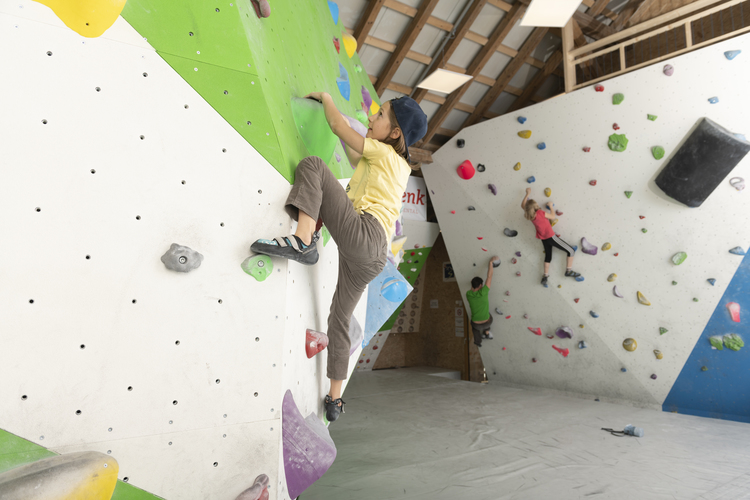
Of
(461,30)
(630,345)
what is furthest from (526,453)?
(461,30)

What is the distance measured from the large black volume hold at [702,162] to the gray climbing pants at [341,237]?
3166 mm

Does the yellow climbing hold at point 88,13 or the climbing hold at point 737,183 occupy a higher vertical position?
the climbing hold at point 737,183

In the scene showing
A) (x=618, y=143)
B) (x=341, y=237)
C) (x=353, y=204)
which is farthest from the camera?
(x=618, y=143)

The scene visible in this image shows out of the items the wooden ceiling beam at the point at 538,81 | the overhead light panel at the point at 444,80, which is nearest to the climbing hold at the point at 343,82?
the overhead light panel at the point at 444,80

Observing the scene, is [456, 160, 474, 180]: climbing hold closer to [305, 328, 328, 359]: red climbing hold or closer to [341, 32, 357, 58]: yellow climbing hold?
[341, 32, 357, 58]: yellow climbing hold

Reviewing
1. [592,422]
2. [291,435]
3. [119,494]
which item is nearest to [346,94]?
[291,435]

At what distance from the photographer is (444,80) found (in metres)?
4.48

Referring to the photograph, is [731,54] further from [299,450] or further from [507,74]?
[299,450]

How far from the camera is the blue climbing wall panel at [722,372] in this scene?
3393 mm

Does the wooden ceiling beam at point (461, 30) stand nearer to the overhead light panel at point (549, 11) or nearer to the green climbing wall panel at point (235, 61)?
the overhead light panel at point (549, 11)

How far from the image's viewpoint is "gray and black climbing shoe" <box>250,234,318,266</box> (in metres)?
1.27

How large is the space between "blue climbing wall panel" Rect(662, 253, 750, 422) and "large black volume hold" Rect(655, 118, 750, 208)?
0.63 m

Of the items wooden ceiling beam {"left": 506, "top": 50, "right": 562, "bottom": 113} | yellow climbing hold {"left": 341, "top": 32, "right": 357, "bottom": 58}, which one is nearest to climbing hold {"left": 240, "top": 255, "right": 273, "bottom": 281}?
yellow climbing hold {"left": 341, "top": 32, "right": 357, "bottom": 58}

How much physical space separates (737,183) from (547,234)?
59.8 inches
